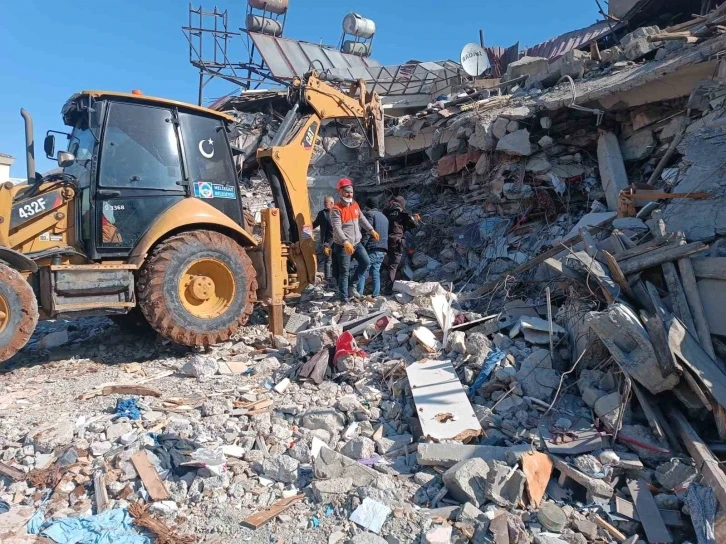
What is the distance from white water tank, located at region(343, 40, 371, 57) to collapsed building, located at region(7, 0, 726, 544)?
13.6m

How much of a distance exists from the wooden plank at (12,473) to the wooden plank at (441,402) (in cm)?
244

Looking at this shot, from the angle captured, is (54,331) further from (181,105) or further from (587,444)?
(587,444)

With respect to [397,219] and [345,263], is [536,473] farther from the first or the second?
[397,219]

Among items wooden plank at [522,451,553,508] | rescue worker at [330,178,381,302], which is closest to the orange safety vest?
rescue worker at [330,178,381,302]

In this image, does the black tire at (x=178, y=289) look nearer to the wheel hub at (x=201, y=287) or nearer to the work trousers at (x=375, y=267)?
the wheel hub at (x=201, y=287)

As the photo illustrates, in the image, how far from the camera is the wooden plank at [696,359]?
3.04 meters

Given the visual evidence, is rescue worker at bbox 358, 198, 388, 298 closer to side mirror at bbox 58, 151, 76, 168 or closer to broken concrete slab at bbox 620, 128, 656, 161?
broken concrete slab at bbox 620, 128, 656, 161

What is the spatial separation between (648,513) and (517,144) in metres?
5.41

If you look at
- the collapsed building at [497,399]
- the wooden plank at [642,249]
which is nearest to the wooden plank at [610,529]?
the collapsed building at [497,399]

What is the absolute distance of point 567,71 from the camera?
8109mm

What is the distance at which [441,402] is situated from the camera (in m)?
3.67

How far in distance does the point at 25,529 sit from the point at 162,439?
0.86 meters

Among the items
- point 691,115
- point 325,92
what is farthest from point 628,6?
point 325,92

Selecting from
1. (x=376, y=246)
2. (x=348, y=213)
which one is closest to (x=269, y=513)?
(x=348, y=213)
